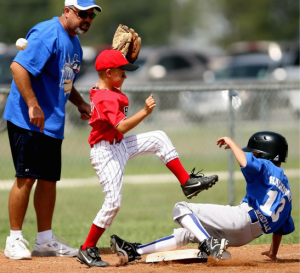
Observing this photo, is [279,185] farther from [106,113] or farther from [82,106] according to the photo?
[82,106]

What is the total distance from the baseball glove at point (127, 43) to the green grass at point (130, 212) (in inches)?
88.2

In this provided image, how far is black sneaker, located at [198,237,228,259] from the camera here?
425 cm

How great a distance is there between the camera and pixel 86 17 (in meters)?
4.99

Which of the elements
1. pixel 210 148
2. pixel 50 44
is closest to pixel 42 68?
pixel 50 44

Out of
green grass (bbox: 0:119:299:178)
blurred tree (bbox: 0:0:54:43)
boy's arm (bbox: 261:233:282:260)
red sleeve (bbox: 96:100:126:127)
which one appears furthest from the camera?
blurred tree (bbox: 0:0:54:43)

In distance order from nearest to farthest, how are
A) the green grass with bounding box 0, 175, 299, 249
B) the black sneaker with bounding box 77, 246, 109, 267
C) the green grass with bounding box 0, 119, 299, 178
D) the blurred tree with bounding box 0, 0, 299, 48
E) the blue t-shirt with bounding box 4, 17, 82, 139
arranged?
the black sneaker with bounding box 77, 246, 109, 267 → the blue t-shirt with bounding box 4, 17, 82, 139 → the green grass with bounding box 0, 175, 299, 249 → the green grass with bounding box 0, 119, 299, 178 → the blurred tree with bounding box 0, 0, 299, 48

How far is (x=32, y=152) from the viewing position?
4.92 m

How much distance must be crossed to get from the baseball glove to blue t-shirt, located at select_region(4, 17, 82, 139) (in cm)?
48

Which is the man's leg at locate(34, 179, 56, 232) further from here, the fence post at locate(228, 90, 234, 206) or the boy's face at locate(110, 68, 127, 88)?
the fence post at locate(228, 90, 234, 206)

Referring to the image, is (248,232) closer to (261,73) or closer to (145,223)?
(145,223)

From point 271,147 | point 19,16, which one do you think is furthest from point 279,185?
point 19,16

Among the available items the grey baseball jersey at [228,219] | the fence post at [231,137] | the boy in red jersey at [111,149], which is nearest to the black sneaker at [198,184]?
the boy in red jersey at [111,149]

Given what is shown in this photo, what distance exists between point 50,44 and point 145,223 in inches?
132

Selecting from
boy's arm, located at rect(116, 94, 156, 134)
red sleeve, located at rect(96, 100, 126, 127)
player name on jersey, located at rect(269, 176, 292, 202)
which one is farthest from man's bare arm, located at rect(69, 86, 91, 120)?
player name on jersey, located at rect(269, 176, 292, 202)
